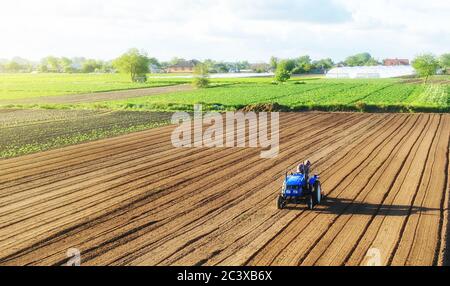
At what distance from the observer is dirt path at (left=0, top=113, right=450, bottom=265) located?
33.2 feet

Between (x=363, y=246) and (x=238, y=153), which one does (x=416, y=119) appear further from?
(x=363, y=246)

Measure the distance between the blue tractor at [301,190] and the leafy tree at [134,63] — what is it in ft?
265

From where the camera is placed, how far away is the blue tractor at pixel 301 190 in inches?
506

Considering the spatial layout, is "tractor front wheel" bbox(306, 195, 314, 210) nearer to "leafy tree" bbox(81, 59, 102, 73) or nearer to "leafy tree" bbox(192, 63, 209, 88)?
"leafy tree" bbox(192, 63, 209, 88)

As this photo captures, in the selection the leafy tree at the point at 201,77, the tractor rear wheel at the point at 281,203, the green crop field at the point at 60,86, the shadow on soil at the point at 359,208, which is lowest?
the shadow on soil at the point at 359,208

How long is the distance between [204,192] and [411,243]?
660 cm
